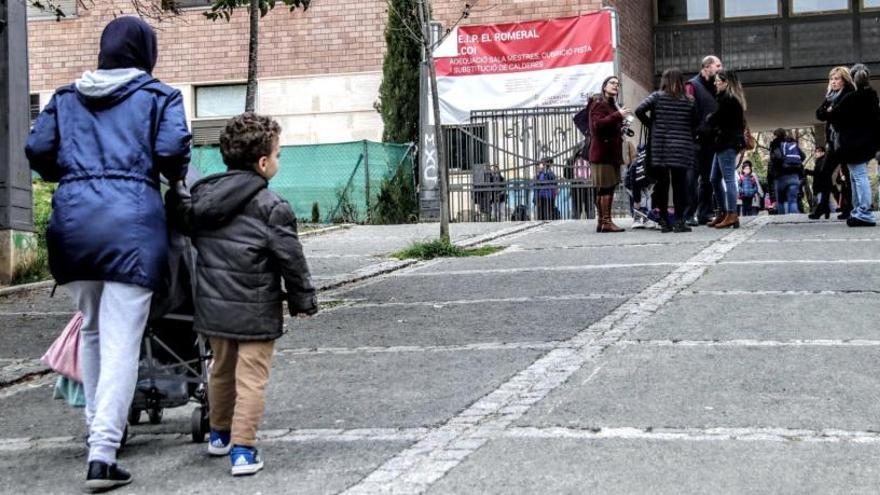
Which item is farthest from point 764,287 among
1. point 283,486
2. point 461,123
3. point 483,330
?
point 461,123

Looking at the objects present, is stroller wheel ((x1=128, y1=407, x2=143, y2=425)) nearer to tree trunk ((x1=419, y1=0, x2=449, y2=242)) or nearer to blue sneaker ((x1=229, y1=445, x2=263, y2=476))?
blue sneaker ((x1=229, y1=445, x2=263, y2=476))

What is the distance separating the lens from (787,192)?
71.4ft

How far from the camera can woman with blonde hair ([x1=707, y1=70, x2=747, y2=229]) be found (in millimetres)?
15039

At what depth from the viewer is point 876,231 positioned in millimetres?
14258

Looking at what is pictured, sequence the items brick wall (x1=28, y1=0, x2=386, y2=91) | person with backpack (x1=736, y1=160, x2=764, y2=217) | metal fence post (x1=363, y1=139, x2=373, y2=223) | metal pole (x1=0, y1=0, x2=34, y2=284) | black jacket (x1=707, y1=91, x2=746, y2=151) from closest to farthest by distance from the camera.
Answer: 1. metal pole (x1=0, y1=0, x2=34, y2=284)
2. black jacket (x1=707, y1=91, x2=746, y2=151)
3. metal fence post (x1=363, y1=139, x2=373, y2=223)
4. person with backpack (x1=736, y1=160, x2=764, y2=217)
5. brick wall (x1=28, y1=0, x2=386, y2=91)

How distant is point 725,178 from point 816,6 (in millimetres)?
13465

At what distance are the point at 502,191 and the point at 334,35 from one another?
682cm

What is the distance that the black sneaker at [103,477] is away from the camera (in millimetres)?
4859

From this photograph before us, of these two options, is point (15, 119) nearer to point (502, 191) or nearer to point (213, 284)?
point (213, 284)

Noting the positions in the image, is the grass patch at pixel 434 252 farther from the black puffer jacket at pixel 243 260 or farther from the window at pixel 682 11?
the window at pixel 682 11

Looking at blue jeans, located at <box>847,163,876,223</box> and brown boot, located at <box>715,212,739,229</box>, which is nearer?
blue jeans, located at <box>847,163,876,223</box>

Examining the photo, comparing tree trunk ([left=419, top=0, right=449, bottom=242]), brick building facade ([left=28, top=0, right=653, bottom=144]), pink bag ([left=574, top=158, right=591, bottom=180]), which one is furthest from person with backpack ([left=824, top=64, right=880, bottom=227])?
brick building facade ([left=28, top=0, right=653, bottom=144])

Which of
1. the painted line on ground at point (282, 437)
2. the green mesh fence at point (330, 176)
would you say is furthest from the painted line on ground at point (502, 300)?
the green mesh fence at point (330, 176)

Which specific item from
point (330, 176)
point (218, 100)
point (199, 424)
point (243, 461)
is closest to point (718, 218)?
point (330, 176)
